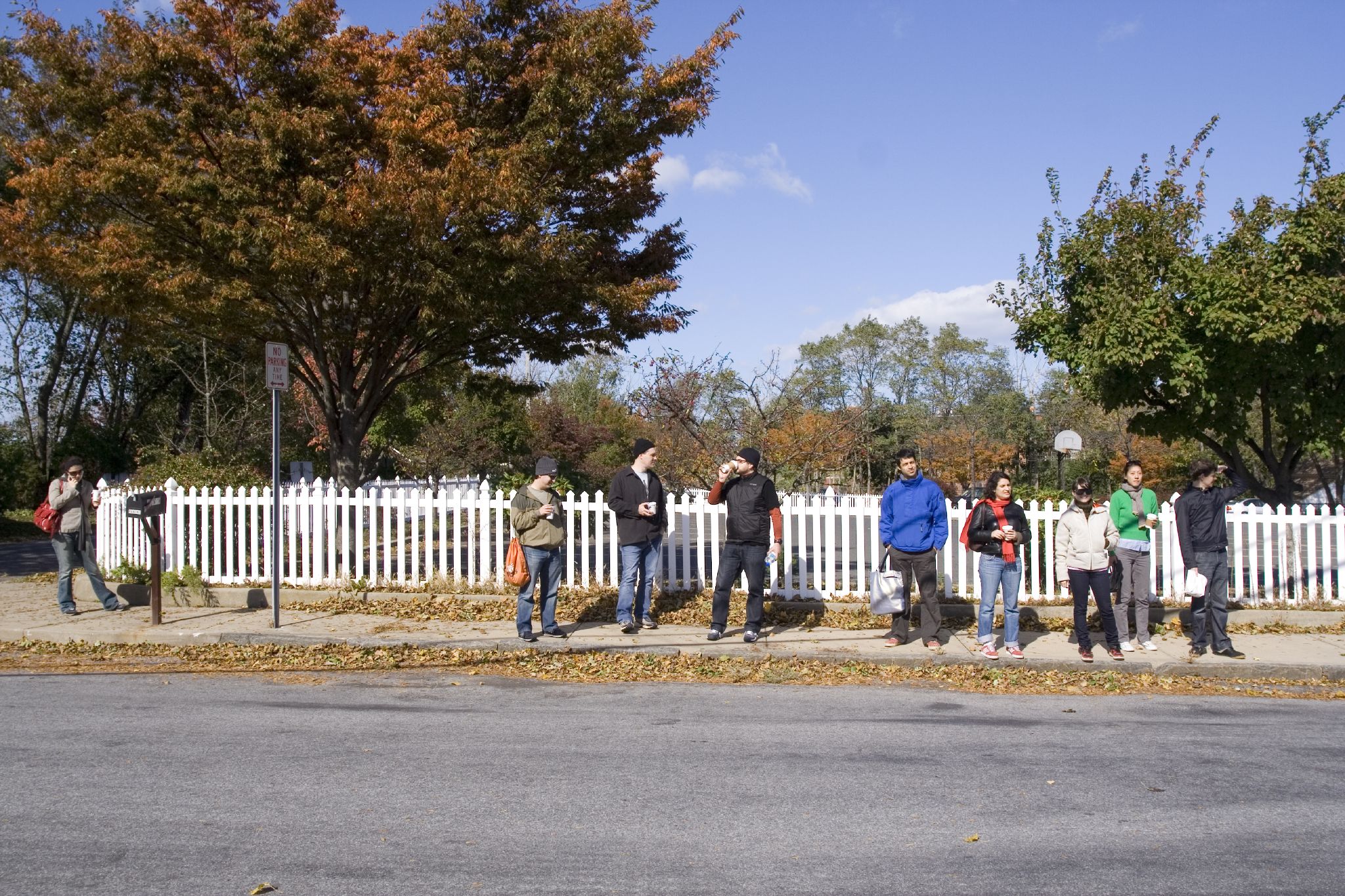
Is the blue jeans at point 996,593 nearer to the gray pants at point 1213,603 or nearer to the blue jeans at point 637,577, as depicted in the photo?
the gray pants at point 1213,603

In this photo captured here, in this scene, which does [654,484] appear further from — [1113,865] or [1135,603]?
[1113,865]

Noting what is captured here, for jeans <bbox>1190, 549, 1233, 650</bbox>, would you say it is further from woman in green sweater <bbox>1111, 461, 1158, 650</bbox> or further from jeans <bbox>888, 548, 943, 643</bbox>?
jeans <bbox>888, 548, 943, 643</bbox>

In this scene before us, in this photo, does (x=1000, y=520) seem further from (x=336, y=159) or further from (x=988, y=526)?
(x=336, y=159)

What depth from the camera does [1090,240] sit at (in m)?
12.5

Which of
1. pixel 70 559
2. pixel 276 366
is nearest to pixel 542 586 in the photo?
pixel 276 366

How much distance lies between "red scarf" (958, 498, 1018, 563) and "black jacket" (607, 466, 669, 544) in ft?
9.53

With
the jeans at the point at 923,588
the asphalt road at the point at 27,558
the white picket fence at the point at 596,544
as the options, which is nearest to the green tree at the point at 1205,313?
the white picket fence at the point at 596,544

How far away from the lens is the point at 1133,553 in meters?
9.16

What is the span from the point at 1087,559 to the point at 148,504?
29.7 ft

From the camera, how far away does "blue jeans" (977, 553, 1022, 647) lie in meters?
8.87

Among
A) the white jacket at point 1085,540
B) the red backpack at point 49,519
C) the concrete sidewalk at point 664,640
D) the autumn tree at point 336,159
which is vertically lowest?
the concrete sidewalk at point 664,640

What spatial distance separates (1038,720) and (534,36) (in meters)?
10.1

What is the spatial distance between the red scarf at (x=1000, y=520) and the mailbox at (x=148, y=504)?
313 inches

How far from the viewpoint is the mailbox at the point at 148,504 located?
1023 centimetres
